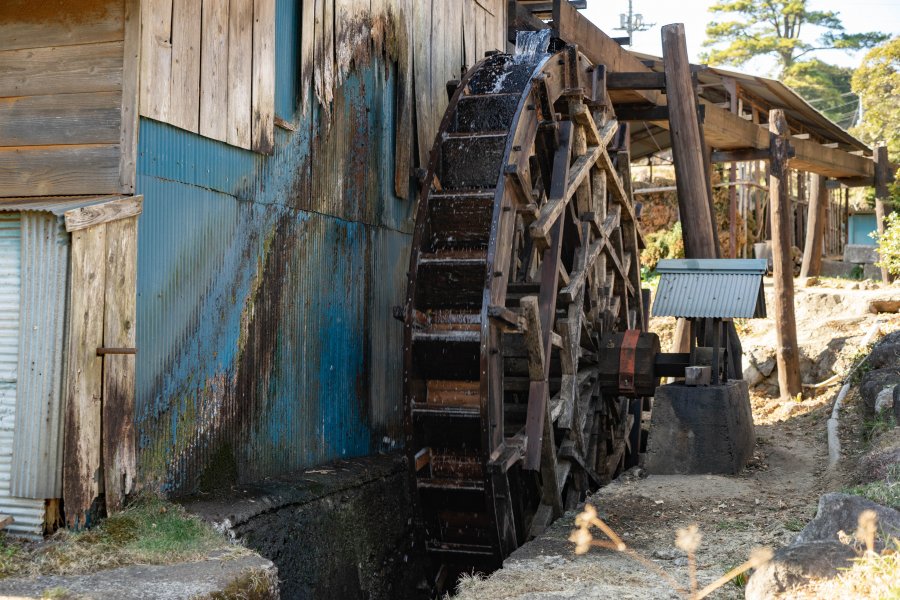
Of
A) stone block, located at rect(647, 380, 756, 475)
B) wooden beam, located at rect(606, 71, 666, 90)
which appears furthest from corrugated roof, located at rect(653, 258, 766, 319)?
wooden beam, located at rect(606, 71, 666, 90)

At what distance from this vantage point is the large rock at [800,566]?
3.58 metres

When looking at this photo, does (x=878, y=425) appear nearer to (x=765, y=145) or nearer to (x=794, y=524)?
(x=794, y=524)

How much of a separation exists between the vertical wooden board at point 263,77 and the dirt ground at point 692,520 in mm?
2894

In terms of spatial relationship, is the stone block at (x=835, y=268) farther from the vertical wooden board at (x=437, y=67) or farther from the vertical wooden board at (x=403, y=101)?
the vertical wooden board at (x=403, y=101)

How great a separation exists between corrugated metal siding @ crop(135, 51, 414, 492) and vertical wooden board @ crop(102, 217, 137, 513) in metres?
0.12

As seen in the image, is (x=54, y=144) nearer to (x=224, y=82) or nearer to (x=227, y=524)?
(x=224, y=82)

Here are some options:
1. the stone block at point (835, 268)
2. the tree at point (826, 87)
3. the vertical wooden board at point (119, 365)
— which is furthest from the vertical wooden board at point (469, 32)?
the tree at point (826, 87)

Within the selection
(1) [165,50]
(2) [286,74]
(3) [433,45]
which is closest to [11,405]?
(1) [165,50]

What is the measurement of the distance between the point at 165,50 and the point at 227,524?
2.52 metres

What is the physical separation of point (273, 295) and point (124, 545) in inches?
77.5

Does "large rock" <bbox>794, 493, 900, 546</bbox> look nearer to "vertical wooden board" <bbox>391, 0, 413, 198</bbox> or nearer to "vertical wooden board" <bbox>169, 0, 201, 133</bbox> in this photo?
"vertical wooden board" <bbox>169, 0, 201, 133</bbox>

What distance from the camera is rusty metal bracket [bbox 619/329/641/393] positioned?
25.6ft

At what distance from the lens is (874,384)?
8.78 m

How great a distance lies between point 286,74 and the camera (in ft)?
19.6
